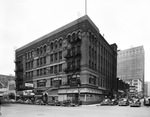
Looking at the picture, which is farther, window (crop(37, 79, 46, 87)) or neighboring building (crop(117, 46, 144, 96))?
neighboring building (crop(117, 46, 144, 96))

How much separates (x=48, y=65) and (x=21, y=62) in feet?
59.1

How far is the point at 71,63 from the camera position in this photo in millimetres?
40562

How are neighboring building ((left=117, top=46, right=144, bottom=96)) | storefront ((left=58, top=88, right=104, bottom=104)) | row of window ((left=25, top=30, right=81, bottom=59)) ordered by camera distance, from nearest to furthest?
storefront ((left=58, top=88, right=104, bottom=104)) → row of window ((left=25, top=30, right=81, bottom=59)) → neighboring building ((left=117, top=46, right=144, bottom=96))

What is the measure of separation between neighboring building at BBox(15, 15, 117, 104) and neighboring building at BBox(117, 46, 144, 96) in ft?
357

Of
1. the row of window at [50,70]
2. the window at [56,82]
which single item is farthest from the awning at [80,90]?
the row of window at [50,70]

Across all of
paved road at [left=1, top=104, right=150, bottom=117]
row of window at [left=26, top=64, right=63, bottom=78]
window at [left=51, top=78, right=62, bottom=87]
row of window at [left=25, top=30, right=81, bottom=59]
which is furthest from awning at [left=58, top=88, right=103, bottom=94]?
paved road at [left=1, top=104, right=150, bottom=117]

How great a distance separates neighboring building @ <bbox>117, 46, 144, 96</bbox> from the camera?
153 metres

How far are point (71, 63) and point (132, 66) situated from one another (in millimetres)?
129288

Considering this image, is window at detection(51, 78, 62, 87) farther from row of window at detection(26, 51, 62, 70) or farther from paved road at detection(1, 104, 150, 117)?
paved road at detection(1, 104, 150, 117)

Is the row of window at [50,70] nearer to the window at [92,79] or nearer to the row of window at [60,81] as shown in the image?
the row of window at [60,81]

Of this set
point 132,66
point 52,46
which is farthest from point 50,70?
point 132,66

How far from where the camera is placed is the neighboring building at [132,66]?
152875 mm

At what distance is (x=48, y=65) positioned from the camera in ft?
156

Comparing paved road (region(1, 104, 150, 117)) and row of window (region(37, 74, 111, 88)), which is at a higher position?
row of window (region(37, 74, 111, 88))
